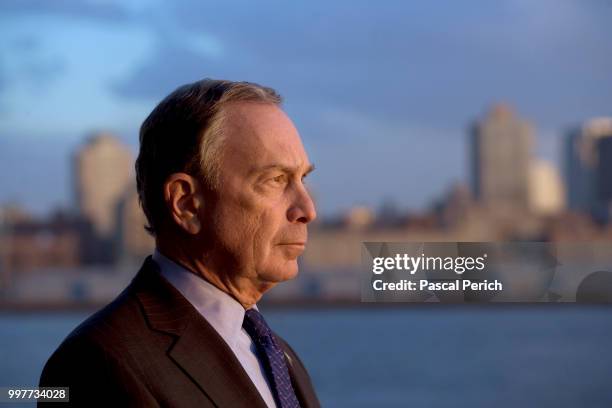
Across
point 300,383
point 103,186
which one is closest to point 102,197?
point 103,186

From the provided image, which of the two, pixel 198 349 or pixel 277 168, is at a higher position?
pixel 277 168

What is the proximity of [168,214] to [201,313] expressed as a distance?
0.09m

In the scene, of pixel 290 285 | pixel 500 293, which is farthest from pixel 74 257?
pixel 500 293

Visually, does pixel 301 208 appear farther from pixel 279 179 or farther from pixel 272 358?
pixel 272 358

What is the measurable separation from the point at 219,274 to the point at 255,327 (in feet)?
0.19

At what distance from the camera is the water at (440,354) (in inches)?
1118

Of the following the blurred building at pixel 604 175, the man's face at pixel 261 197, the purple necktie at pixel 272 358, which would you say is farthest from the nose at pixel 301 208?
the blurred building at pixel 604 175

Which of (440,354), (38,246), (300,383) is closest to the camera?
(300,383)

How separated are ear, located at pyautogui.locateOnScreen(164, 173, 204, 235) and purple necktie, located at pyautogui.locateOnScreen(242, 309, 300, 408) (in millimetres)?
95

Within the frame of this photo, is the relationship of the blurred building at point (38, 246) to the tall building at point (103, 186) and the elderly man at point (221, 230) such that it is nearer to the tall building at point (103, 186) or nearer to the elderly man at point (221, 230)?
the tall building at point (103, 186)

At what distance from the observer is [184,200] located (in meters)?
0.98

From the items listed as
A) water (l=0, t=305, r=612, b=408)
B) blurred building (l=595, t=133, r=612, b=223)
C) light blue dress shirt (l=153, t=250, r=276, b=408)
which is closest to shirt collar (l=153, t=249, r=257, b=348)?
light blue dress shirt (l=153, t=250, r=276, b=408)

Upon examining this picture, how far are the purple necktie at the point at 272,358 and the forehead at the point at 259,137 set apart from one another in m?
0.14

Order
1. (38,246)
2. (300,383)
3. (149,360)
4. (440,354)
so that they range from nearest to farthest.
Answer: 1. (149,360)
2. (300,383)
3. (440,354)
4. (38,246)
